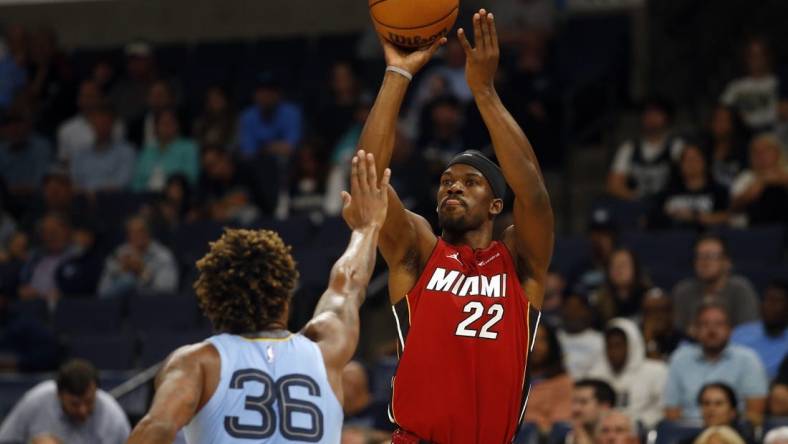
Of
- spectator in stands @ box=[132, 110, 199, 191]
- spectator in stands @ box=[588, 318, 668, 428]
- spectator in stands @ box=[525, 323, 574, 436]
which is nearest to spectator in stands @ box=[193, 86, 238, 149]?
spectator in stands @ box=[132, 110, 199, 191]

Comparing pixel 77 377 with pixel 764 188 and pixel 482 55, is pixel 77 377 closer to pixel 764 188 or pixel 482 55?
pixel 482 55

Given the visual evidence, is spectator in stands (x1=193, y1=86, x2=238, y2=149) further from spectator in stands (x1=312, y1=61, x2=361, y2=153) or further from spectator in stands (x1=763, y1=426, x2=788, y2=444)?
spectator in stands (x1=763, y1=426, x2=788, y2=444)

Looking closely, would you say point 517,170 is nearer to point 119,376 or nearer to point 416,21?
point 416,21

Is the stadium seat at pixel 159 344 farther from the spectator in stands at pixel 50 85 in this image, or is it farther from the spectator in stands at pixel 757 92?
the spectator in stands at pixel 757 92

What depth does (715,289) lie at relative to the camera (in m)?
10.4

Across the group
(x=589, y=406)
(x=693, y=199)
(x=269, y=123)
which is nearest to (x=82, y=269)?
(x=269, y=123)

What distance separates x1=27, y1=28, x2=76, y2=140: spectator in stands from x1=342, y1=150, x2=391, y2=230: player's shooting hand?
10647 mm

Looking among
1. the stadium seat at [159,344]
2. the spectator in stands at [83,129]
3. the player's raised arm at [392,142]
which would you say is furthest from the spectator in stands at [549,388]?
the spectator in stands at [83,129]

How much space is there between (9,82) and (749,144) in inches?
307

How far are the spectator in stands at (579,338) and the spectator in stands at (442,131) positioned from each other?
8.41 feet

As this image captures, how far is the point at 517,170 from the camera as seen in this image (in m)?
5.79

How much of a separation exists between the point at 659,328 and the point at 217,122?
5.59 m

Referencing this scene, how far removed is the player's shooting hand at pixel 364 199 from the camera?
5285 millimetres

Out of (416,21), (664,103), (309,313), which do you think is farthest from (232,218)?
(416,21)
